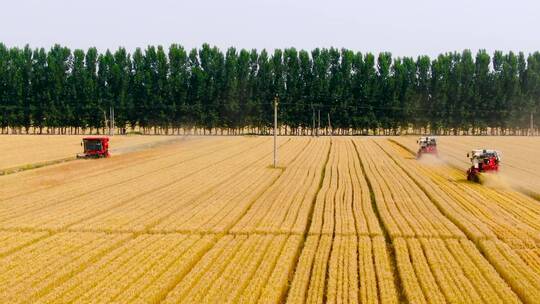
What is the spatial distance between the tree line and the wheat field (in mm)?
85533

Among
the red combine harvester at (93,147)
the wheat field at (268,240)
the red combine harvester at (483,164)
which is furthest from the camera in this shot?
the red combine harvester at (93,147)

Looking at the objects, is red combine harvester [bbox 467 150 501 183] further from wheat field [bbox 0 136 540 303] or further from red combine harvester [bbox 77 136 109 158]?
red combine harvester [bbox 77 136 109 158]

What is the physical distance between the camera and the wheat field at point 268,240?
13789 millimetres

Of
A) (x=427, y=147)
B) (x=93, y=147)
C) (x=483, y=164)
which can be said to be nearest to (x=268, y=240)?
(x=483, y=164)

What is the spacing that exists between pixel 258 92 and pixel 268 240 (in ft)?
348

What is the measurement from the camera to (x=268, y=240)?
61.6ft

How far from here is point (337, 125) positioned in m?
121

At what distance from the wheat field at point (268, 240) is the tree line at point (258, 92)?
8553cm

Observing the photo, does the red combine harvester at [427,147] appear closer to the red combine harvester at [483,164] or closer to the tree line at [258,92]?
the red combine harvester at [483,164]

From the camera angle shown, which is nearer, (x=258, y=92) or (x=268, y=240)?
(x=268, y=240)

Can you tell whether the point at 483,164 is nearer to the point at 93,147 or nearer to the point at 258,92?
the point at 93,147

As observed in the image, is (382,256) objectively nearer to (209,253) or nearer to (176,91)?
(209,253)

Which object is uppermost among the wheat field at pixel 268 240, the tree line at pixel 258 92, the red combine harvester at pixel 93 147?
the tree line at pixel 258 92

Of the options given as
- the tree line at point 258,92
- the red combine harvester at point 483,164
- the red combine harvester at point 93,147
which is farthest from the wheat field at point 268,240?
the tree line at point 258,92
